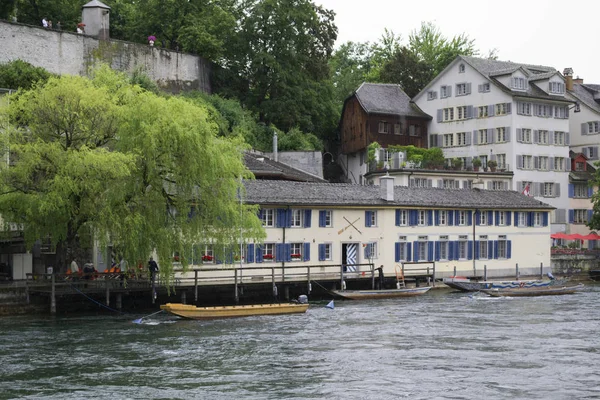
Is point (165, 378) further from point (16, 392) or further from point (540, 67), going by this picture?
point (540, 67)

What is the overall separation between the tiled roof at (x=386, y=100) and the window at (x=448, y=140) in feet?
8.50

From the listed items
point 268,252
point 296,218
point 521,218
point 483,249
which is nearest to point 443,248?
point 483,249

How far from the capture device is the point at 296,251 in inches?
2422

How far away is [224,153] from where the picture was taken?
50719mm

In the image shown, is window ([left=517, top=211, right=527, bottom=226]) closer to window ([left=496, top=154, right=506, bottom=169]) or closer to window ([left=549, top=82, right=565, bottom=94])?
window ([left=496, top=154, right=506, bottom=169])

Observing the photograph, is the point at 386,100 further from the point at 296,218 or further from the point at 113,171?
the point at 113,171

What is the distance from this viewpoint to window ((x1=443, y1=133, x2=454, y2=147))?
93.3 m

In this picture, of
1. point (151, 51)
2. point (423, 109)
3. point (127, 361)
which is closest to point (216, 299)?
point (127, 361)

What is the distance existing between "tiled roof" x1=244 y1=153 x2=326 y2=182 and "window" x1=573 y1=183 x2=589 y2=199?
28.3 meters

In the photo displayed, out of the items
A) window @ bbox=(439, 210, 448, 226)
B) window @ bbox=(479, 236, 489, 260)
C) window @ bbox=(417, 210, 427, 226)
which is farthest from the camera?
window @ bbox=(479, 236, 489, 260)

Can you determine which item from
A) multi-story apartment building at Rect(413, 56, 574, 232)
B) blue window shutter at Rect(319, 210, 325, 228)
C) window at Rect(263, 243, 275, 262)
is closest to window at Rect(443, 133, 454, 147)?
multi-story apartment building at Rect(413, 56, 574, 232)

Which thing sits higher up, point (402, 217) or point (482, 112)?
point (482, 112)

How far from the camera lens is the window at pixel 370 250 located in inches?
2547

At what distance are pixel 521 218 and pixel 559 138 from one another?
2115 cm
